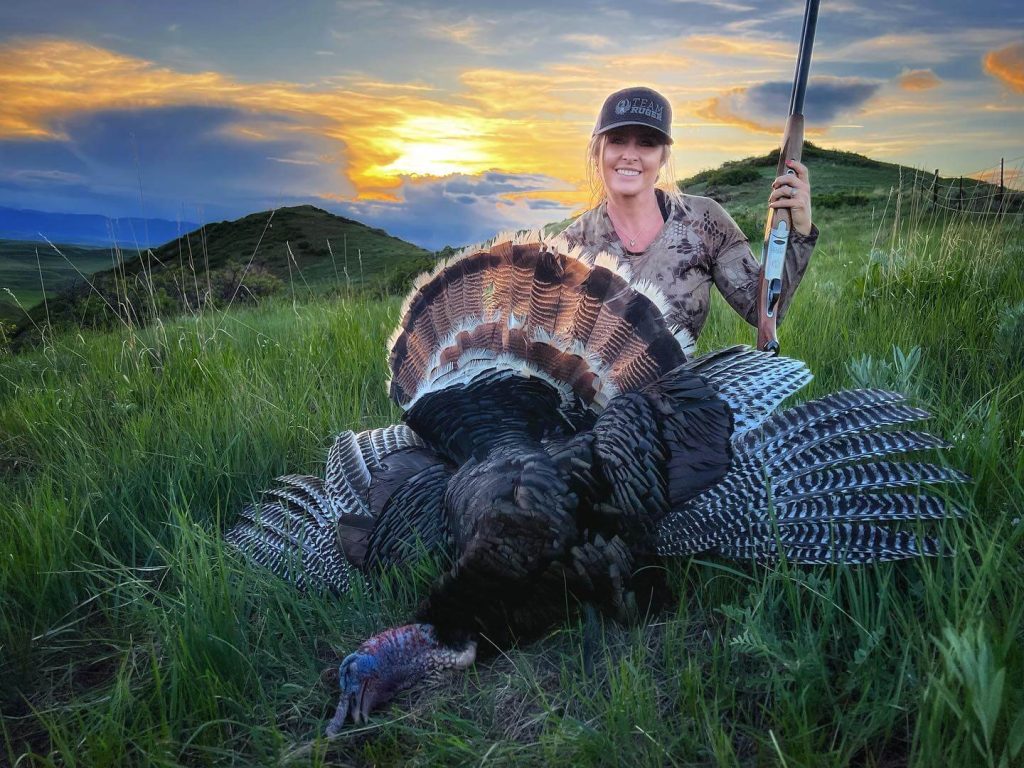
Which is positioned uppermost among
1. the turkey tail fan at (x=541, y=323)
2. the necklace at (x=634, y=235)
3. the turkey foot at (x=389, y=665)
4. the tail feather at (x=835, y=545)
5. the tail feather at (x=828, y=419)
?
the necklace at (x=634, y=235)

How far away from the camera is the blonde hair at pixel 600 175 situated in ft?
14.0

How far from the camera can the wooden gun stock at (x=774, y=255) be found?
11.5 feet

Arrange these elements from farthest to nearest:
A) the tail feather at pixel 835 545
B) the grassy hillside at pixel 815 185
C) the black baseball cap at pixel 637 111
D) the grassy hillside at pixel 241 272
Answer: the grassy hillside at pixel 815 185, the grassy hillside at pixel 241 272, the black baseball cap at pixel 637 111, the tail feather at pixel 835 545

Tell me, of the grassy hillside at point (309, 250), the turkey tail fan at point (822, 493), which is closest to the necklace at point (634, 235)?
the turkey tail fan at point (822, 493)

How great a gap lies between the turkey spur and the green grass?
0.14 metres

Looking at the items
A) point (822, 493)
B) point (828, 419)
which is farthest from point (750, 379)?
point (822, 493)

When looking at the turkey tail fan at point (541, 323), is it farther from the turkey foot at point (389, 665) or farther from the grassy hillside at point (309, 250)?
the grassy hillside at point (309, 250)

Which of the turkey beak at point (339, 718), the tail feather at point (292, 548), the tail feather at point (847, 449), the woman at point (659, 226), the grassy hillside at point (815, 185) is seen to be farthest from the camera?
the grassy hillside at point (815, 185)

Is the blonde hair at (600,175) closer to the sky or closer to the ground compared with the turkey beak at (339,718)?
closer to the sky

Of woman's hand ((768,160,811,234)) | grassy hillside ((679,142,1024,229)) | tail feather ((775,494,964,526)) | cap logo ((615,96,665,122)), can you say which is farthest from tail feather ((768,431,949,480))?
grassy hillside ((679,142,1024,229))

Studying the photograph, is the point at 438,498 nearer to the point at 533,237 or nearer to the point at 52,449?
the point at 533,237

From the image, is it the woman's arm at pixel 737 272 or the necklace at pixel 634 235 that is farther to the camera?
the necklace at pixel 634 235

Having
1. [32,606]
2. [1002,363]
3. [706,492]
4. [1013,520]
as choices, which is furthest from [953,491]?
[32,606]

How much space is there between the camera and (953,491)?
2.63m
